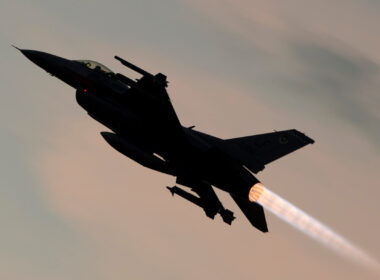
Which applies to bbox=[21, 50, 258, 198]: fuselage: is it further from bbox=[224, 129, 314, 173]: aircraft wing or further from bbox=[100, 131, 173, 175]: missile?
bbox=[224, 129, 314, 173]: aircraft wing

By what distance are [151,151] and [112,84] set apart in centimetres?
376

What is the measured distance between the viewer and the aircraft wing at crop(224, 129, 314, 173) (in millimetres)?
33094

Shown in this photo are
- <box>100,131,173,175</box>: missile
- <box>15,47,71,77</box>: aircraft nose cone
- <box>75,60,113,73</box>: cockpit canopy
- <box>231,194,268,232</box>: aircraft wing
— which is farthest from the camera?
<box>15,47,71,77</box>: aircraft nose cone

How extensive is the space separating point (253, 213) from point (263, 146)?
10.2 ft

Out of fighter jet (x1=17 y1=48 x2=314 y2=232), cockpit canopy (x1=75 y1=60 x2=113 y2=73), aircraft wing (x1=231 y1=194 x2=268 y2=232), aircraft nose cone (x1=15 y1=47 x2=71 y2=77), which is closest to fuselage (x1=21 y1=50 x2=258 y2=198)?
fighter jet (x1=17 y1=48 x2=314 y2=232)

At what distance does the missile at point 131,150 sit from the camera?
33.0 meters

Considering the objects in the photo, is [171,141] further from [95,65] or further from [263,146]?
[95,65]

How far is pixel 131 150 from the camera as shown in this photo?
33.0m

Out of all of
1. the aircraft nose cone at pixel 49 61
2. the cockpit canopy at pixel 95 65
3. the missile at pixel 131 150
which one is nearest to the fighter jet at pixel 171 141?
the missile at pixel 131 150

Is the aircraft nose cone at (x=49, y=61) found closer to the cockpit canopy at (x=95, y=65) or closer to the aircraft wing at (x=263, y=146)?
the cockpit canopy at (x=95, y=65)

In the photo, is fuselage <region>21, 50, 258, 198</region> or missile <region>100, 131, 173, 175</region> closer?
fuselage <region>21, 50, 258, 198</region>

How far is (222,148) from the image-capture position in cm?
3322

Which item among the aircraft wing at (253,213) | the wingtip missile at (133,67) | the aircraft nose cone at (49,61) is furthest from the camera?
the aircraft nose cone at (49,61)

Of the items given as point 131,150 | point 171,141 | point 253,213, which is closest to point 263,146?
point 253,213
